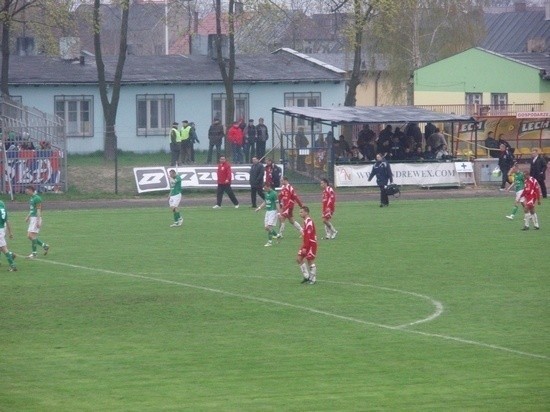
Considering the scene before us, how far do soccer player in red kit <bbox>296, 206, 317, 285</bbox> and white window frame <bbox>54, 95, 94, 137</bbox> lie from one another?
120ft

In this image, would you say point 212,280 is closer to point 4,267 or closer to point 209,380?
point 4,267

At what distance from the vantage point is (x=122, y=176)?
50.1m

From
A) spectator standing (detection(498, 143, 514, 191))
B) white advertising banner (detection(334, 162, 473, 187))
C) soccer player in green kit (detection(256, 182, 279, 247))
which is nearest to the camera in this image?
soccer player in green kit (detection(256, 182, 279, 247))

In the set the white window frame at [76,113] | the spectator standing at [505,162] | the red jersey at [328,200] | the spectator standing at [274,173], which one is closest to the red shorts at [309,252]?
the red jersey at [328,200]

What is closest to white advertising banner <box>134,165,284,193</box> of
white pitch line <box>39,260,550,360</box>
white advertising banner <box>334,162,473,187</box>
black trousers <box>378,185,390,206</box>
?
white advertising banner <box>334,162,473,187</box>

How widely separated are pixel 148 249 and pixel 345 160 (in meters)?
20.0

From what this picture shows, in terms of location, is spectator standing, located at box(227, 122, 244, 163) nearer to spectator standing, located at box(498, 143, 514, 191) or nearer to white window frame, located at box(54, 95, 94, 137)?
white window frame, located at box(54, 95, 94, 137)

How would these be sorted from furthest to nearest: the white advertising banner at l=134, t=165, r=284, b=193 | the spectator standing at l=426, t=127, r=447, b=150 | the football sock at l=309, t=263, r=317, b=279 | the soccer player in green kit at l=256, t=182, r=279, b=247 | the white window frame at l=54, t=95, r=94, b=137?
the white window frame at l=54, t=95, r=94, b=137 → the spectator standing at l=426, t=127, r=447, b=150 → the white advertising banner at l=134, t=165, r=284, b=193 → the soccer player in green kit at l=256, t=182, r=279, b=247 → the football sock at l=309, t=263, r=317, b=279

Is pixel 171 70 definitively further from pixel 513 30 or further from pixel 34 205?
pixel 513 30

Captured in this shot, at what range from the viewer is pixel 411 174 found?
50.0 metres

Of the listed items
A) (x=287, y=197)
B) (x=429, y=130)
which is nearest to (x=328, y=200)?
(x=287, y=197)

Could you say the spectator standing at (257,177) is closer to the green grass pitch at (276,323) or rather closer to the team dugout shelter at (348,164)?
the team dugout shelter at (348,164)

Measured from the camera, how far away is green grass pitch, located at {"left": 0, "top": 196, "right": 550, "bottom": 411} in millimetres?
15016

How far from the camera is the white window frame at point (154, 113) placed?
6025cm
